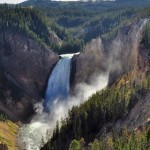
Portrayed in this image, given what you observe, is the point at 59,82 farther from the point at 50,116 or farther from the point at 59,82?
the point at 50,116

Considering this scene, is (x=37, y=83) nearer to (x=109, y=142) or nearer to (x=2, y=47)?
(x=2, y=47)

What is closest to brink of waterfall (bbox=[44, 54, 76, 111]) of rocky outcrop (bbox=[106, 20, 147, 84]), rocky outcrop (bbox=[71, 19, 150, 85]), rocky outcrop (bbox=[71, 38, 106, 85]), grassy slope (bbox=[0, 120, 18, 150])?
rocky outcrop (bbox=[71, 19, 150, 85])

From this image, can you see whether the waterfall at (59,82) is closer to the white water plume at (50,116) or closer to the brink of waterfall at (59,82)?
the brink of waterfall at (59,82)

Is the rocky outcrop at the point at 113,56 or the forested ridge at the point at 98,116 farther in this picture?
the rocky outcrop at the point at 113,56

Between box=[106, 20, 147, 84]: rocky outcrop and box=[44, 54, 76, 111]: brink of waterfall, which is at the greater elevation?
box=[106, 20, 147, 84]: rocky outcrop

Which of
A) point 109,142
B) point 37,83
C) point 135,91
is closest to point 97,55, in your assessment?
point 37,83

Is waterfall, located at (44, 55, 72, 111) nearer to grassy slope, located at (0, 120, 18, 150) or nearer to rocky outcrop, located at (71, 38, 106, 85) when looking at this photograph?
rocky outcrop, located at (71, 38, 106, 85)

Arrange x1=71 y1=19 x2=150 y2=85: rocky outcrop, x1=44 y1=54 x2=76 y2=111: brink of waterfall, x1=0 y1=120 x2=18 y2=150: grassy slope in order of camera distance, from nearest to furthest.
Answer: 1. x1=0 y1=120 x2=18 y2=150: grassy slope
2. x1=71 y1=19 x2=150 y2=85: rocky outcrop
3. x1=44 y1=54 x2=76 y2=111: brink of waterfall

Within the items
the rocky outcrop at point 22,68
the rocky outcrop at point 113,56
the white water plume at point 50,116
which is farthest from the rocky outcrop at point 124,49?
the rocky outcrop at point 22,68
